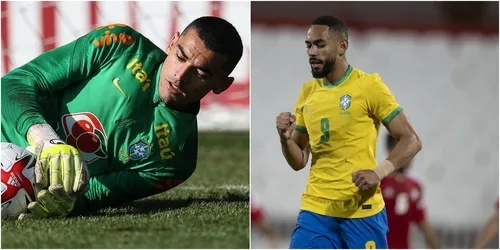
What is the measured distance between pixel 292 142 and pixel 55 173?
3.18 feet

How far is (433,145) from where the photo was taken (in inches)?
228

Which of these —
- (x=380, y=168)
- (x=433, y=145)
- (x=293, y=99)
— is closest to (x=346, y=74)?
(x=380, y=168)

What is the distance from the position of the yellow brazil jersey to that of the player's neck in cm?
6

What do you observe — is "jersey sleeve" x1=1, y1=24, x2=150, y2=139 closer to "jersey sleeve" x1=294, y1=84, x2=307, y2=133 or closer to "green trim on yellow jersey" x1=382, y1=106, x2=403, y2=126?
"jersey sleeve" x1=294, y1=84, x2=307, y2=133

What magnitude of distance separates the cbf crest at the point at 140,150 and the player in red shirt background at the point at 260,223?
49.8 inches

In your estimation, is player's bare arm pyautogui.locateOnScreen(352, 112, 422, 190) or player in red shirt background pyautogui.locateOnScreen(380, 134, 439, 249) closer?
player's bare arm pyautogui.locateOnScreen(352, 112, 422, 190)

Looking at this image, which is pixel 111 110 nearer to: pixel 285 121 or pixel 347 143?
pixel 285 121

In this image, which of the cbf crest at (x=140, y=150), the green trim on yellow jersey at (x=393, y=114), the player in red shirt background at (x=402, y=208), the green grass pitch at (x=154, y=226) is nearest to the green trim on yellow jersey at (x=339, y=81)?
the green trim on yellow jersey at (x=393, y=114)

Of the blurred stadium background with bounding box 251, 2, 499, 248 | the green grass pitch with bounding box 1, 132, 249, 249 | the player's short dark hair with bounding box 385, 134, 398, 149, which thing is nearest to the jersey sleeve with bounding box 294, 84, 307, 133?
the green grass pitch with bounding box 1, 132, 249, 249

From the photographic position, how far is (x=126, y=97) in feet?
11.3

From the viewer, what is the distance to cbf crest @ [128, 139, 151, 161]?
3.50 metres

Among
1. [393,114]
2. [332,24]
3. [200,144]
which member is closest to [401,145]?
[393,114]

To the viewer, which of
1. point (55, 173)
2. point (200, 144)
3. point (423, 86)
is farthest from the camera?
point (200, 144)

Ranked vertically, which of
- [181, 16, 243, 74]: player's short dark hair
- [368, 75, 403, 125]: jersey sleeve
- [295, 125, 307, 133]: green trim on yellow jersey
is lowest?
[295, 125, 307, 133]: green trim on yellow jersey
